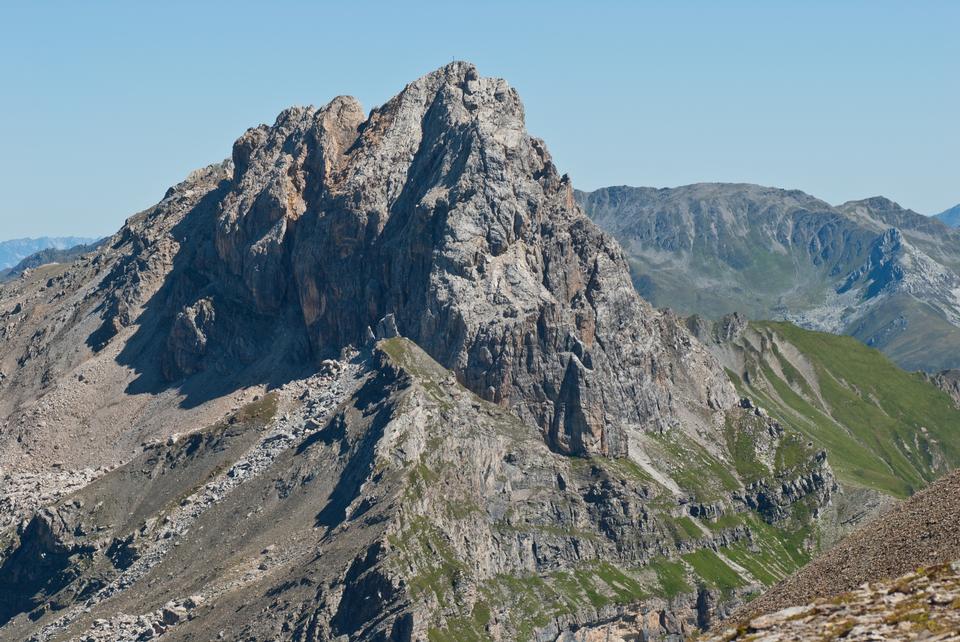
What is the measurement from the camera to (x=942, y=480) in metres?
109

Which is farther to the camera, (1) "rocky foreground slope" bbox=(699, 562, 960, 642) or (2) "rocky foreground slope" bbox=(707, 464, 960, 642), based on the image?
(2) "rocky foreground slope" bbox=(707, 464, 960, 642)

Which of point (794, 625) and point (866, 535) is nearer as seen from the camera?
point (794, 625)

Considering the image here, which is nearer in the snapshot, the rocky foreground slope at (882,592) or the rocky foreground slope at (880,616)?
the rocky foreground slope at (880,616)

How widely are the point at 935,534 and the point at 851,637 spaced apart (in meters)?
28.2

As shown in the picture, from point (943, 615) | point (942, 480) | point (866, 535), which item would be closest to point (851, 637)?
point (943, 615)

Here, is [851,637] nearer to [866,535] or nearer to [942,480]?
[866,535]

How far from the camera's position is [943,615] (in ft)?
220

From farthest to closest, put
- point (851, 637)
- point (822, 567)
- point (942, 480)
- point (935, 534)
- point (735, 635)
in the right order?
point (942, 480) < point (822, 567) < point (935, 534) < point (735, 635) < point (851, 637)

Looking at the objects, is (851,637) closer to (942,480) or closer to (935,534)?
(935,534)

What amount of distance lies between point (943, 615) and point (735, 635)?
9893 mm

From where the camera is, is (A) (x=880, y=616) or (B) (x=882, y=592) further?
(B) (x=882, y=592)

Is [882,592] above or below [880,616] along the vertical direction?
above

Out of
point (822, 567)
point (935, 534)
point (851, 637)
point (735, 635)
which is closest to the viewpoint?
point (851, 637)

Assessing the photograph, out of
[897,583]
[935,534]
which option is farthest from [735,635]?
[935,534]
